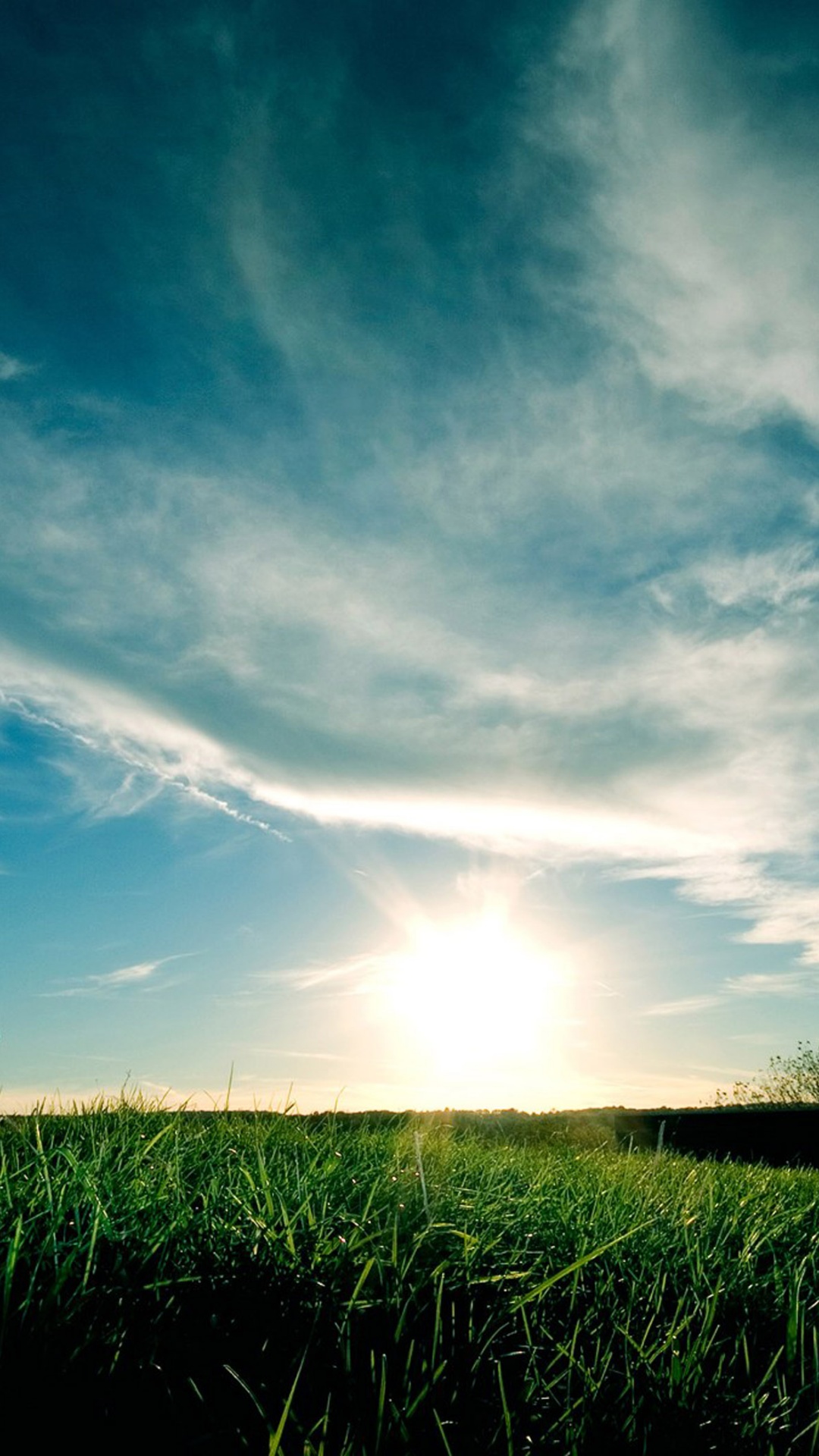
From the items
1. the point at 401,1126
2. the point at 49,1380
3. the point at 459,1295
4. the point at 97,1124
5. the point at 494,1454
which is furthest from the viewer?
the point at 401,1126

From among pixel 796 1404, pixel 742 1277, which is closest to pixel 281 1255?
pixel 796 1404

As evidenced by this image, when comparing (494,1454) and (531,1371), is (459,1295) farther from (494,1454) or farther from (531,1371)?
(494,1454)

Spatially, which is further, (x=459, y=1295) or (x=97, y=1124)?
(x=97, y=1124)

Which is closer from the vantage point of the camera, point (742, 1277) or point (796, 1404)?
point (796, 1404)

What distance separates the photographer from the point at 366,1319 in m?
2.53

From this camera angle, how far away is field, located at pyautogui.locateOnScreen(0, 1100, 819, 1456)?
6.57 ft

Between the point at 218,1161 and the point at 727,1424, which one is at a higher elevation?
the point at 218,1161

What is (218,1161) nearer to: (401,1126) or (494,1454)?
(494,1454)

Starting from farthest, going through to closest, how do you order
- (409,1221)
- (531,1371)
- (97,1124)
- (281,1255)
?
(97,1124)
(409,1221)
(281,1255)
(531,1371)

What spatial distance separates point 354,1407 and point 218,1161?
2159 millimetres

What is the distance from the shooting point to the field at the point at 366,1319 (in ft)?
6.57

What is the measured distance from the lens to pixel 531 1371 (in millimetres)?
2449

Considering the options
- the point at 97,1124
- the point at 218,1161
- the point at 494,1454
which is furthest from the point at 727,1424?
the point at 97,1124

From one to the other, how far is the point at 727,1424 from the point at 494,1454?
73 centimetres
